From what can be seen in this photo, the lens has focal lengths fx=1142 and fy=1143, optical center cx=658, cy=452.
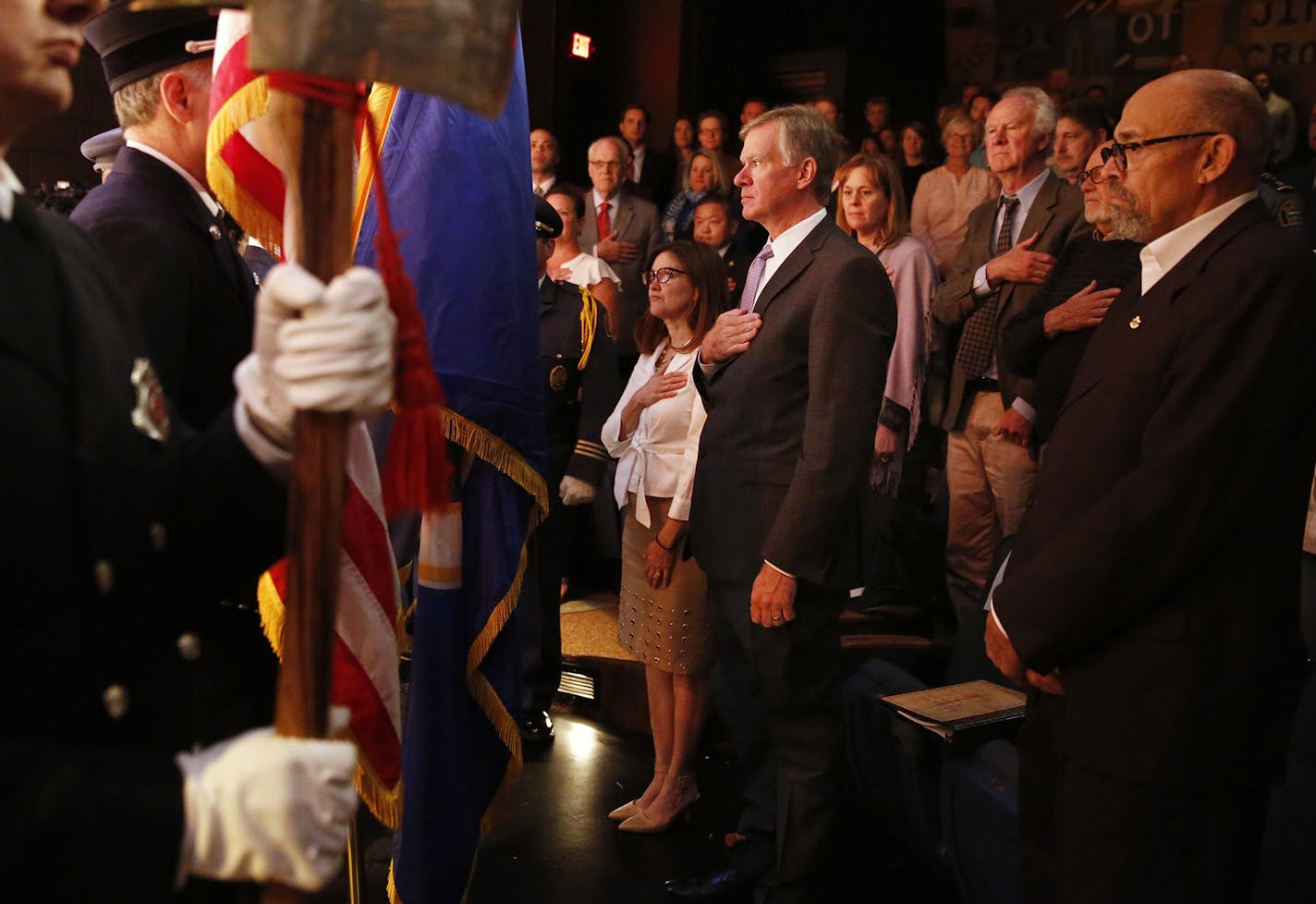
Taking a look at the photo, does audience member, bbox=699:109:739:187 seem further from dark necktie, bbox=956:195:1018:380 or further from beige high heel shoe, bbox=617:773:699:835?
beige high heel shoe, bbox=617:773:699:835

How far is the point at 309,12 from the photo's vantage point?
1.02m

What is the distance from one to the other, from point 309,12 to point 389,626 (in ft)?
3.95

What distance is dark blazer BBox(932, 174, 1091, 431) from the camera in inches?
144

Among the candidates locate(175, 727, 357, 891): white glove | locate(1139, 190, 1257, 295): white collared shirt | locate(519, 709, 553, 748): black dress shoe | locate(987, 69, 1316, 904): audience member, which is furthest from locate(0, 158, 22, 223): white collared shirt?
locate(519, 709, 553, 748): black dress shoe

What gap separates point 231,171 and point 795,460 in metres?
1.36

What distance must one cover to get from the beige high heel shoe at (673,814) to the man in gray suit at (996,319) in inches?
40.1

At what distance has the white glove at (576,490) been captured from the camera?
4.02 meters

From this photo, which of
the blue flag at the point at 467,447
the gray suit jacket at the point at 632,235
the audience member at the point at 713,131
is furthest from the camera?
the audience member at the point at 713,131

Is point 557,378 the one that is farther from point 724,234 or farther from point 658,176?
point 658,176

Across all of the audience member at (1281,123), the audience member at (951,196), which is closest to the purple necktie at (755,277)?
the audience member at (951,196)

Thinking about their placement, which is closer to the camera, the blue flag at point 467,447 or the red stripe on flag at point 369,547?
the red stripe on flag at point 369,547

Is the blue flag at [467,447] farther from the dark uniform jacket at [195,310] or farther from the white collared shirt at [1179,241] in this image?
the white collared shirt at [1179,241]

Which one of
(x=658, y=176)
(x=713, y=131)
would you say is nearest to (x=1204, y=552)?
(x=713, y=131)

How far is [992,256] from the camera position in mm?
3963
